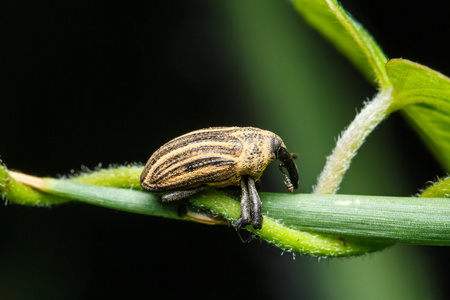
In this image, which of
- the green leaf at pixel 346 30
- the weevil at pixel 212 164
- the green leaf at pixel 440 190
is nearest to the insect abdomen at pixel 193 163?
the weevil at pixel 212 164

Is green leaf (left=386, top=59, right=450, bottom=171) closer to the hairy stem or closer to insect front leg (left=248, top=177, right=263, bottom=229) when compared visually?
the hairy stem

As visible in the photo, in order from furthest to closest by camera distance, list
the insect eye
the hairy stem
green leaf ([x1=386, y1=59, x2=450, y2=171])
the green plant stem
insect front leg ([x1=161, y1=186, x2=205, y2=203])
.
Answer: the insect eye → the hairy stem → insect front leg ([x1=161, y1=186, x2=205, y2=203]) → the green plant stem → green leaf ([x1=386, y1=59, x2=450, y2=171])

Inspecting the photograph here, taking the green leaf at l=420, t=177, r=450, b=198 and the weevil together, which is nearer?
the green leaf at l=420, t=177, r=450, b=198

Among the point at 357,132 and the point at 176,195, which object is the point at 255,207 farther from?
the point at 357,132

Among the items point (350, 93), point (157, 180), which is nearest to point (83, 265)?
point (157, 180)

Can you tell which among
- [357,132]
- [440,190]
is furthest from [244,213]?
[440,190]

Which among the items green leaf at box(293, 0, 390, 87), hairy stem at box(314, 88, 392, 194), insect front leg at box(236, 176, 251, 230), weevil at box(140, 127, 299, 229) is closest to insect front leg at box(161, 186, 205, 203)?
weevil at box(140, 127, 299, 229)
